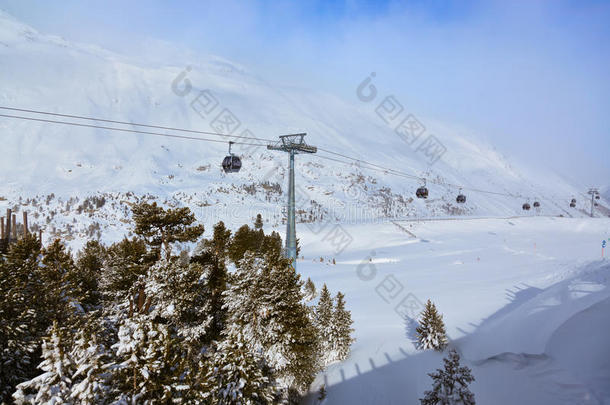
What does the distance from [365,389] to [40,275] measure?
1789 cm

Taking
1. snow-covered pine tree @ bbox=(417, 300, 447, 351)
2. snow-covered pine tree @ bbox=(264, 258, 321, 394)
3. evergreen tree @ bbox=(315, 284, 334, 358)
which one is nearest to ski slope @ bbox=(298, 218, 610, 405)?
snow-covered pine tree @ bbox=(417, 300, 447, 351)

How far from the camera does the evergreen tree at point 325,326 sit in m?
21.0

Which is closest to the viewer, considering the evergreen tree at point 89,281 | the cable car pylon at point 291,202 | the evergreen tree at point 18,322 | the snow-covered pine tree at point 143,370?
the snow-covered pine tree at point 143,370

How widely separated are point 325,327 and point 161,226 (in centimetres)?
1273

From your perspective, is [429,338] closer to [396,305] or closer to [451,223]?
[396,305]

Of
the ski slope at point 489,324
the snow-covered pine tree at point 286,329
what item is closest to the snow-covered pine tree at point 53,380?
the snow-covered pine tree at point 286,329

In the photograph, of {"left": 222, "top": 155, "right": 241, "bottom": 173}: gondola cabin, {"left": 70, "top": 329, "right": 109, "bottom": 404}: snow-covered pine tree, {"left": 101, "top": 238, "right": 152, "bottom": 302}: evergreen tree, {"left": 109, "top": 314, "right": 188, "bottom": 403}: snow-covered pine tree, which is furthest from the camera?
{"left": 222, "top": 155, "right": 241, "bottom": 173}: gondola cabin

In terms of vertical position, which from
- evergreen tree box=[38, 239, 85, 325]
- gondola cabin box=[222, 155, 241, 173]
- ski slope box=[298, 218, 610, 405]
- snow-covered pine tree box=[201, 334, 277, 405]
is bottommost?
ski slope box=[298, 218, 610, 405]

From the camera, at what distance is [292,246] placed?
68.8 ft

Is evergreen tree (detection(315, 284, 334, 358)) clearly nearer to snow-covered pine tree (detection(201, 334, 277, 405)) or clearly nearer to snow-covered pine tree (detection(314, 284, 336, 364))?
snow-covered pine tree (detection(314, 284, 336, 364))

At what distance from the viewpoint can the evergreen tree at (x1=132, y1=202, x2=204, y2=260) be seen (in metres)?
14.9

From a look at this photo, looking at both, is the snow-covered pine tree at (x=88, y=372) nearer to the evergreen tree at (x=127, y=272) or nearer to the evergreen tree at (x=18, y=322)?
the evergreen tree at (x=18, y=322)

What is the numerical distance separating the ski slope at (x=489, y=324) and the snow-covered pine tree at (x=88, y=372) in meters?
13.6

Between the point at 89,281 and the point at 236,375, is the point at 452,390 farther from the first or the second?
the point at 89,281
